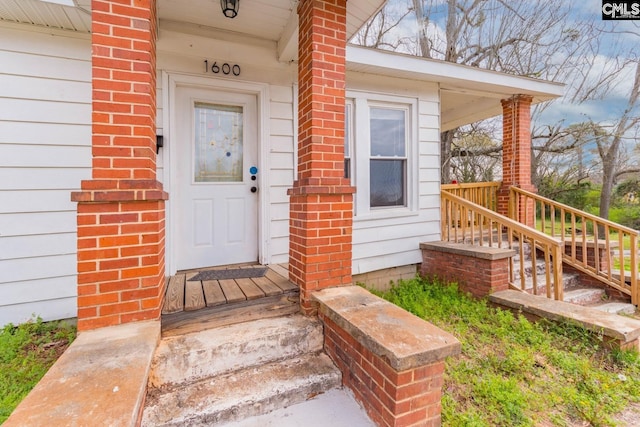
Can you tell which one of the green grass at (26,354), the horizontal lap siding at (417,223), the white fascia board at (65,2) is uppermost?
the white fascia board at (65,2)

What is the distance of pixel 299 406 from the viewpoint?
6.00 ft

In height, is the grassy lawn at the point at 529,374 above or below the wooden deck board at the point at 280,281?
below

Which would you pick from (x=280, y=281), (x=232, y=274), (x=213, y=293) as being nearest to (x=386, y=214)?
(x=280, y=281)

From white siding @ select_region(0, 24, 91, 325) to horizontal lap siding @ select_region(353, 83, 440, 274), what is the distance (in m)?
3.02

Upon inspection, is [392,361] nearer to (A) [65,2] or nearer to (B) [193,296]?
(B) [193,296]

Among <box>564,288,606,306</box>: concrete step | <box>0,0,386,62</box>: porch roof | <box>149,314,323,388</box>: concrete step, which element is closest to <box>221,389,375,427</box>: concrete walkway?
Result: <box>149,314,323,388</box>: concrete step

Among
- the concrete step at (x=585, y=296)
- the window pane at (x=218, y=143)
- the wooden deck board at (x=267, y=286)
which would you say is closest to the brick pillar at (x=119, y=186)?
the wooden deck board at (x=267, y=286)

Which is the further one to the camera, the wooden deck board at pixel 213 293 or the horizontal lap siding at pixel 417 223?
the horizontal lap siding at pixel 417 223

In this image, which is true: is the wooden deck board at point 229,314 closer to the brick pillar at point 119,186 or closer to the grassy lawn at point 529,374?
the brick pillar at point 119,186

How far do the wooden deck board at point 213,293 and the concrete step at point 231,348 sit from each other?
28 centimetres

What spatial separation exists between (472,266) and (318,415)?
9.24ft

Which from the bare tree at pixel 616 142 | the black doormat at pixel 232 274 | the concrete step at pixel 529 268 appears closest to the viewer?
the black doormat at pixel 232 274

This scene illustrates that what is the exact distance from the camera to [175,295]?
247cm

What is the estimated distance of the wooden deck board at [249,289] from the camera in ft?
8.08
